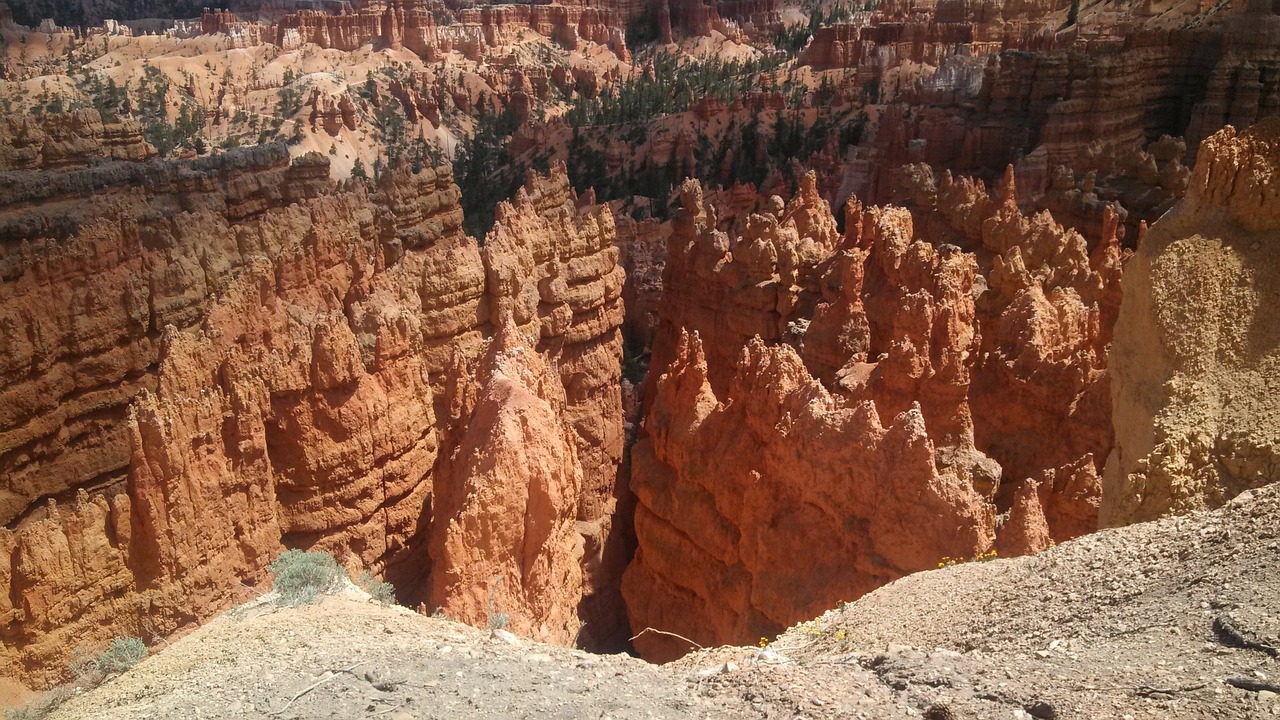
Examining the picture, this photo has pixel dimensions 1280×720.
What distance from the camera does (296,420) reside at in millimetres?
8008

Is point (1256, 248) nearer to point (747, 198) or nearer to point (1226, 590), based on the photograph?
point (1226, 590)

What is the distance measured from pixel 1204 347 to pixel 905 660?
3.08 meters

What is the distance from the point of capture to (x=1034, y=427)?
31.8 feet

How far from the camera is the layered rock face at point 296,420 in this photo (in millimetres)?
6828

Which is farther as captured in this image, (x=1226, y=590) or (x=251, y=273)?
(x=251, y=273)

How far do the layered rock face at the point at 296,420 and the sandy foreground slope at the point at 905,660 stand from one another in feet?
4.69

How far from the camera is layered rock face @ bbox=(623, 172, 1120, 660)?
286 inches

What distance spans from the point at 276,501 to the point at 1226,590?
268 inches

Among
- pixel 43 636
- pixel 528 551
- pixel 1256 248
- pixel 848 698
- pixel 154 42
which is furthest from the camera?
pixel 154 42

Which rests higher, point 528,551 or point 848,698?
point 848,698

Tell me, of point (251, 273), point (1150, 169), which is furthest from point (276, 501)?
point (1150, 169)

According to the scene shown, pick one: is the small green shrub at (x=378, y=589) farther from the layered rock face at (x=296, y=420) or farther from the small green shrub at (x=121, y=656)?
the small green shrub at (x=121, y=656)

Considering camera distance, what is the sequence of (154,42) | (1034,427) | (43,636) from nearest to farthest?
(43,636)
(1034,427)
(154,42)

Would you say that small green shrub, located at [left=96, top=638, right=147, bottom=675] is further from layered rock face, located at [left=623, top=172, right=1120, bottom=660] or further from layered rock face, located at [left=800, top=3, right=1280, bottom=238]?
layered rock face, located at [left=800, top=3, right=1280, bottom=238]
